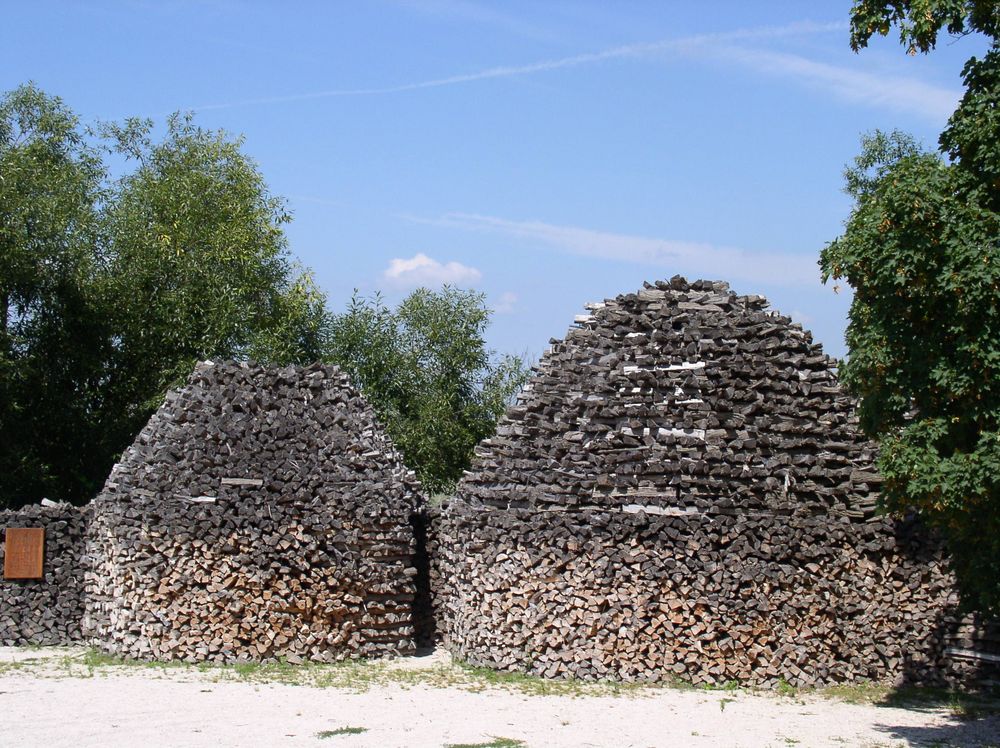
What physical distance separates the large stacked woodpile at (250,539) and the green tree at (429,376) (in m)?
8.75

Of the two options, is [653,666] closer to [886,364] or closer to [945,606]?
[945,606]

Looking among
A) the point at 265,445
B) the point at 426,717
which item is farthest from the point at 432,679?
the point at 265,445

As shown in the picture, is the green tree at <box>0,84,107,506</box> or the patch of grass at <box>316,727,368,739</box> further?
the green tree at <box>0,84,107,506</box>

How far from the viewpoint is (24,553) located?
52.7ft

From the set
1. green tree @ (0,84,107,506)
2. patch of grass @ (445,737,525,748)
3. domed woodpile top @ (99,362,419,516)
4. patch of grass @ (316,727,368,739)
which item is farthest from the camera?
green tree @ (0,84,107,506)

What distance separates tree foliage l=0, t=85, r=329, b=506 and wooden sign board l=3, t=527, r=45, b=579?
4311mm

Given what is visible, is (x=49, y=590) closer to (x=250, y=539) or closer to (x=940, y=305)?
(x=250, y=539)

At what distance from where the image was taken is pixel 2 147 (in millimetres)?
24312

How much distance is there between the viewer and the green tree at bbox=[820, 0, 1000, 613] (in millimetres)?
8953

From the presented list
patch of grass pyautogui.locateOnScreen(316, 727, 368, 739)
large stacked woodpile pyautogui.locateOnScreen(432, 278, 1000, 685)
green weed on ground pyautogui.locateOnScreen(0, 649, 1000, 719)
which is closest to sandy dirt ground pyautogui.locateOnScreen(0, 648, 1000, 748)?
patch of grass pyautogui.locateOnScreen(316, 727, 368, 739)

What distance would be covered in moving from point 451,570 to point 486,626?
44.3 inches

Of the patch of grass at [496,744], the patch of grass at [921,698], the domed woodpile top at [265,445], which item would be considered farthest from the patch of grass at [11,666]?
the patch of grass at [921,698]

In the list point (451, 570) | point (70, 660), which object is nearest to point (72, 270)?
point (70, 660)

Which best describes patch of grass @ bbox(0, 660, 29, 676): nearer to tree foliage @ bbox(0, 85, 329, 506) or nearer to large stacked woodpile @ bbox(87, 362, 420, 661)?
large stacked woodpile @ bbox(87, 362, 420, 661)
